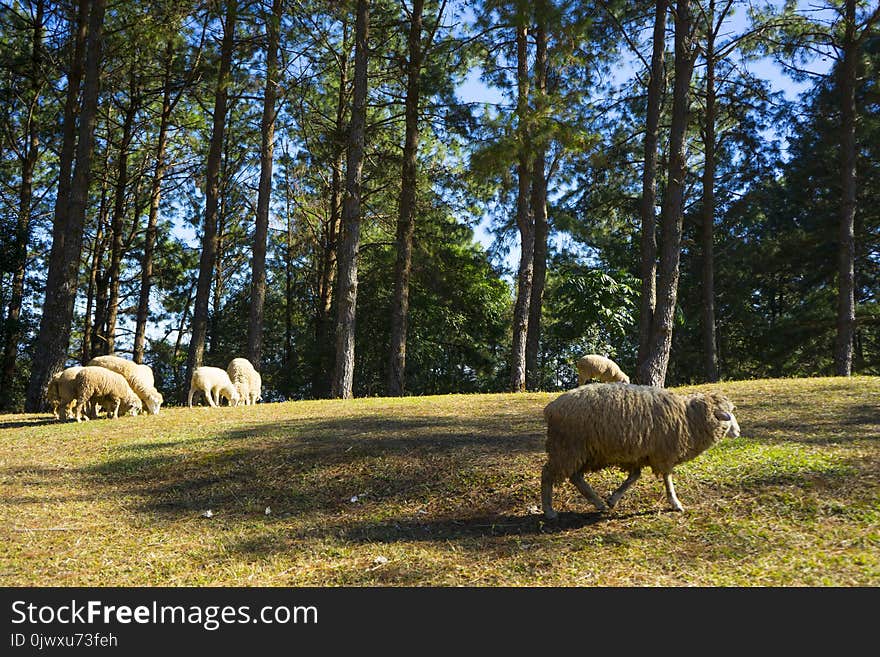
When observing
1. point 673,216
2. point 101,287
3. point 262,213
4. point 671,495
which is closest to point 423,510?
point 671,495

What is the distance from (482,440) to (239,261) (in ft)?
86.1

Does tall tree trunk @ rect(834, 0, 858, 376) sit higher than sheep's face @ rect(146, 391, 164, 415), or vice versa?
tall tree trunk @ rect(834, 0, 858, 376)

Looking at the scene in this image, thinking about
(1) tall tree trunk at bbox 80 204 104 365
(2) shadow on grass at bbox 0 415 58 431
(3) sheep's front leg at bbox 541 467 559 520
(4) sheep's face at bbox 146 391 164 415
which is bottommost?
(2) shadow on grass at bbox 0 415 58 431

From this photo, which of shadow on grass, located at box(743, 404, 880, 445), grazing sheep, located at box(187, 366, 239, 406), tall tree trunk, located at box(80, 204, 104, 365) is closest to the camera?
shadow on grass, located at box(743, 404, 880, 445)

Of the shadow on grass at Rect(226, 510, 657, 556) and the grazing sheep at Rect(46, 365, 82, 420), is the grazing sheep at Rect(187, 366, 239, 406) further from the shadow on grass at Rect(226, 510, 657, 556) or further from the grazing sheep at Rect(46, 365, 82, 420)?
the shadow on grass at Rect(226, 510, 657, 556)

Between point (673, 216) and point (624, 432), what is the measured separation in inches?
310

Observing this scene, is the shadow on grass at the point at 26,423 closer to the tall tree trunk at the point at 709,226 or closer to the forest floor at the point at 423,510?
the forest floor at the point at 423,510

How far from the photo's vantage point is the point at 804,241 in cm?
2470

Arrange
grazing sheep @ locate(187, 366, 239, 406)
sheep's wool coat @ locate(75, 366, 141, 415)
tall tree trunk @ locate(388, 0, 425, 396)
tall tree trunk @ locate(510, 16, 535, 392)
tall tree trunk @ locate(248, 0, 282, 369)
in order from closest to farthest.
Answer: sheep's wool coat @ locate(75, 366, 141, 415)
grazing sheep @ locate(187, 366, 239, 406)
tall tree trunk @ locate(510, 16, 535, 392)
tall tree trunk @ locate(248, 0, 282, 369)
tall tree trunk @ locate(388, 0, 425, 396)

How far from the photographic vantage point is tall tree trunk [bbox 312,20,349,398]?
2375 cm

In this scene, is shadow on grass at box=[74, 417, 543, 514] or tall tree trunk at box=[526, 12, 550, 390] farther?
tall tree trunk at box=[526, 12, 550, 390]

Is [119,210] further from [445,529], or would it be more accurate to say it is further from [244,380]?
[445,529]

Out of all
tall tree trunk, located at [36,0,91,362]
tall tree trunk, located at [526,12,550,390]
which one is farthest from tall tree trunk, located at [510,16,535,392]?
tall tree trunk, located at [36,0,91,362]

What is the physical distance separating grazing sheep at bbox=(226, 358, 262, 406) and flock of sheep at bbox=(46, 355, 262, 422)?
365 millimetres
